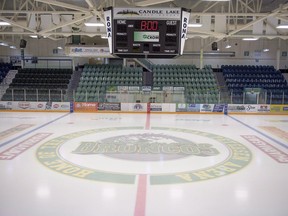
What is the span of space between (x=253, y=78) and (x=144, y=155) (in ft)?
69.2

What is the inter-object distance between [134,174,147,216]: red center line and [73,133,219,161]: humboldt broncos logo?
175cm

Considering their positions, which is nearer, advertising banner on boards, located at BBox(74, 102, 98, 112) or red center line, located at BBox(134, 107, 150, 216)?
red center line, located at BBox(134, 107, 150, 216)

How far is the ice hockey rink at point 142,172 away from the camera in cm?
519

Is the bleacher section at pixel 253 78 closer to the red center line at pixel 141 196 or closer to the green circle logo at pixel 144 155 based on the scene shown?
the green circle logo at pixel 144 155

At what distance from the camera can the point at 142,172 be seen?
718 centimetres

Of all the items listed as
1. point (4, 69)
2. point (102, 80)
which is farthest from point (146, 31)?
point (4, 69)

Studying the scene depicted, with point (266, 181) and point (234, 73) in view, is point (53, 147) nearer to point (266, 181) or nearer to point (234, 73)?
point (266, 181)

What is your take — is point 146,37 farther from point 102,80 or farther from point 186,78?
point 186,78

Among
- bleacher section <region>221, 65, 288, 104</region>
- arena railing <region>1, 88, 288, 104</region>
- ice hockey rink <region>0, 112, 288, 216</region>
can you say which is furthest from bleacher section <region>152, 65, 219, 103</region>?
ice hockey rink <region>0, 112, 288, 216</region>

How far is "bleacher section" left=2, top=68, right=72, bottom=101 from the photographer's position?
65.6 feet

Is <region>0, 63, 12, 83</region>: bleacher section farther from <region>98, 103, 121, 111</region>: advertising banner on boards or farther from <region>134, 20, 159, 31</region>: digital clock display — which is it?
<region>134, 20, 159, 31</region>: digital clock display

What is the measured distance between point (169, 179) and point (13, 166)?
13.2 ft

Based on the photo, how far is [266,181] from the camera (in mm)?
6652

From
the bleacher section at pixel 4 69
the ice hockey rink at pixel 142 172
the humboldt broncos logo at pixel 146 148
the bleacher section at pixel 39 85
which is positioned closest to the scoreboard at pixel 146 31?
the humboldt broncos logo at pixel 146 148
